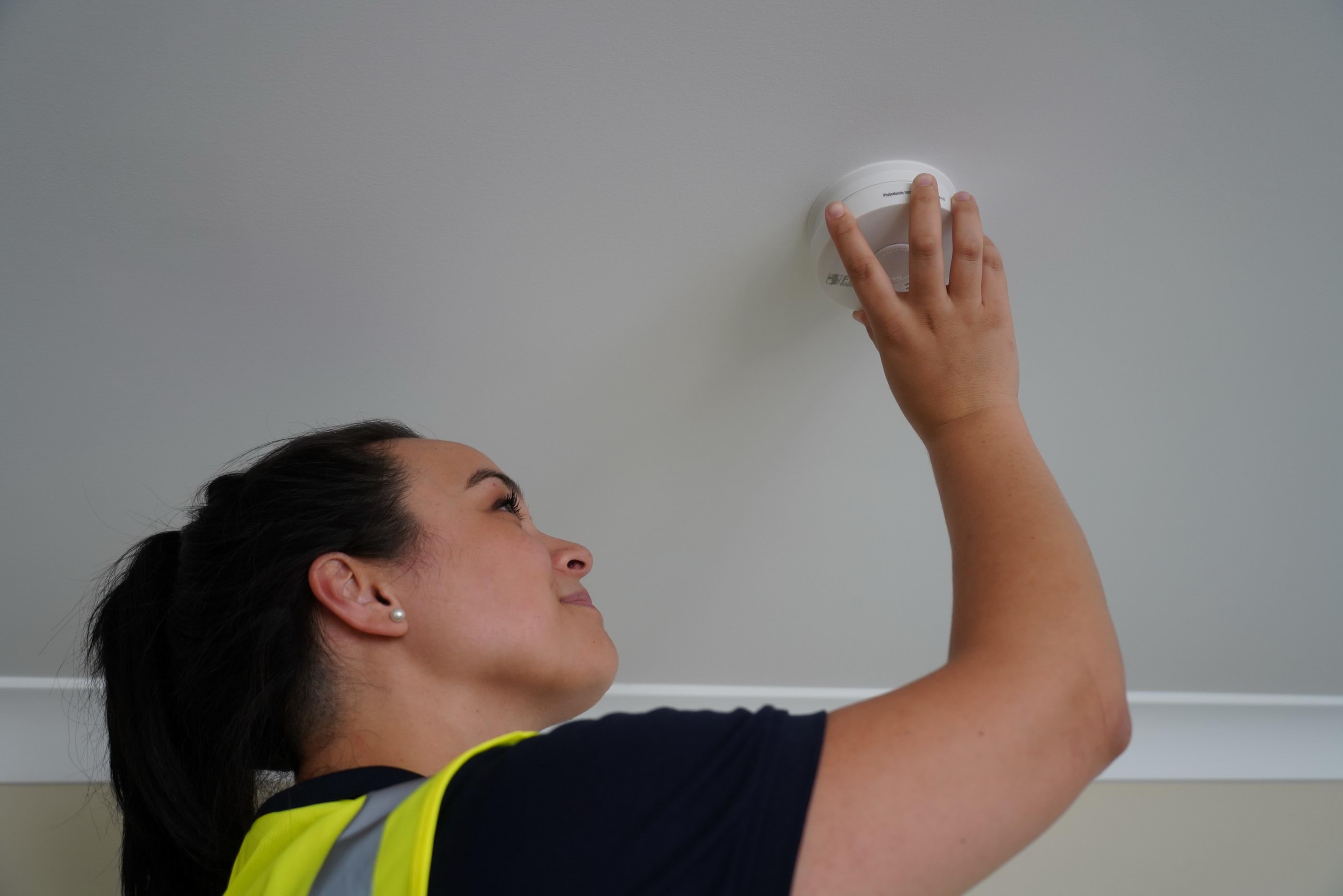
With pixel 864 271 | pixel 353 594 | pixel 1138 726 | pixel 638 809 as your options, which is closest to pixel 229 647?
pixel 353 594

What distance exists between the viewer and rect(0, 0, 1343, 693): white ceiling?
70cm

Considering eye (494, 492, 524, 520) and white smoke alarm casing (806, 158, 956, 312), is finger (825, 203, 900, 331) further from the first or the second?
eye (494, 492, 524, 520)

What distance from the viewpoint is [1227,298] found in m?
0.94

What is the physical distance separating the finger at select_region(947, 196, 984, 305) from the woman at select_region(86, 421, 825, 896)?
15.9 inches

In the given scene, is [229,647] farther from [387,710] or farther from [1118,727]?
[1118,727]

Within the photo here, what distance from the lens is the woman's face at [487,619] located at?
0.78 meters

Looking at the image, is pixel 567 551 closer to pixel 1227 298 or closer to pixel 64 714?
pixel 1227 298

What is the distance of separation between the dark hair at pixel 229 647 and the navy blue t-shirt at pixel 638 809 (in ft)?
1.08

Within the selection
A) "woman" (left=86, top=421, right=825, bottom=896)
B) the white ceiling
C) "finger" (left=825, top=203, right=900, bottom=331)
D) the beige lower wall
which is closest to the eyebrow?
"woman" (left=86, top=421, right=825, bottom=896)

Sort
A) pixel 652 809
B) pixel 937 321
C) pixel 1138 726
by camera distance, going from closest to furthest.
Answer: pixel 652 809 → pixel 937 321 → pixel 1138 726

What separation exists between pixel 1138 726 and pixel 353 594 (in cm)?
155

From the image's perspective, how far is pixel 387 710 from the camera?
0.78m

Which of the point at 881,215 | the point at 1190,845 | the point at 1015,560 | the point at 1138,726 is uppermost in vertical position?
the point at 881,215

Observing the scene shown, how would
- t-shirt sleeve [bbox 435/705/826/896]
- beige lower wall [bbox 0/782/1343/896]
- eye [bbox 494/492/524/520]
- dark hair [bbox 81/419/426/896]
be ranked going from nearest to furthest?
t-shirt sleeve [bbox 435/705/826/896] < dark hair [bbox 81/419/426/896] < eye [bbox 494/492/524/520] < beige lower wall [bbox 0/782/1343/896]
